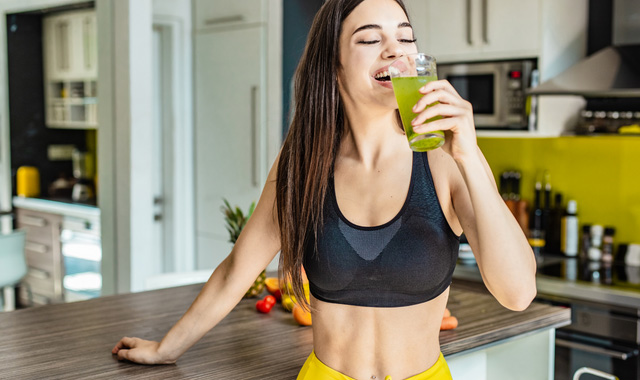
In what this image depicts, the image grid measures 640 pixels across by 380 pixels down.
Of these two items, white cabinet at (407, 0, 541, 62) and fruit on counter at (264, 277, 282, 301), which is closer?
fruit on counter at (264, 277, 282, 301)

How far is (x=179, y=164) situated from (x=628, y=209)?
105 inches

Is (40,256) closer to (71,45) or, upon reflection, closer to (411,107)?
(71,45)

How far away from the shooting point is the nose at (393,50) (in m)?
1.28

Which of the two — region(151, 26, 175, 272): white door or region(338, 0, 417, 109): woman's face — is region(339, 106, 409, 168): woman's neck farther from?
region(151, 26, 175, 272): white door

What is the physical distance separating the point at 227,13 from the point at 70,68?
1.18m

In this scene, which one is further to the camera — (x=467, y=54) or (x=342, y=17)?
(x=467, y=54)

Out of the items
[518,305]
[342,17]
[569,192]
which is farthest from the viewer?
[569,192]

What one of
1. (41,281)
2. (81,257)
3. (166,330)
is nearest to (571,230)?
(166,330)

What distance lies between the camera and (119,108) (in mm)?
3520

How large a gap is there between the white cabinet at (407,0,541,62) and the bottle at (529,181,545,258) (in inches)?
33.0

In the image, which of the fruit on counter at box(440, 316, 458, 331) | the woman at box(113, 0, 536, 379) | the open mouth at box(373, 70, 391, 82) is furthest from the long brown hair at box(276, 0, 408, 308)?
the fruit on counter at box(440, 316, 458, 331)

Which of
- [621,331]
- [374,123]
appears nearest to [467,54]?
[621,331]

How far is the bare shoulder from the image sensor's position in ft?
4.32

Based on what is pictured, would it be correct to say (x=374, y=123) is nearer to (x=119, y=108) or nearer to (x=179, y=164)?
(x=119, y=108)
